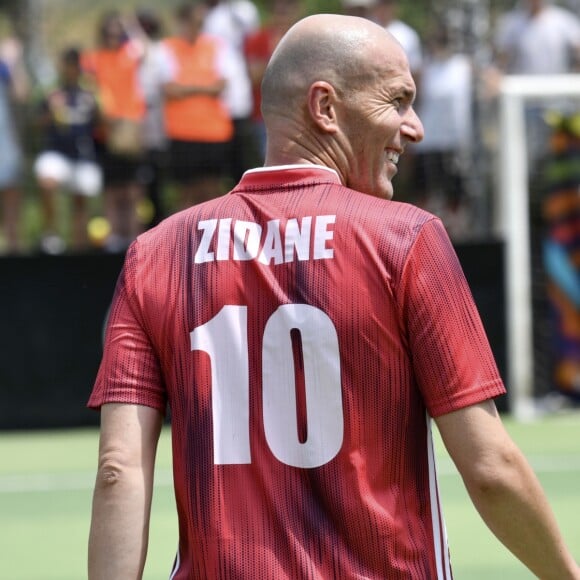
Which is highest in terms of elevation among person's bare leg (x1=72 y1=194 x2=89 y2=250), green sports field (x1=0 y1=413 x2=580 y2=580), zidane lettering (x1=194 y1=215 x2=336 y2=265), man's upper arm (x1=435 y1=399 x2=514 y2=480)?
zidane lettering (x1=194 y1=215 x2=336 y2=265)

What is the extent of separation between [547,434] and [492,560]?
406cm

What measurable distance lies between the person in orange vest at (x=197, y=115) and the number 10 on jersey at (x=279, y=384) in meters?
9.54

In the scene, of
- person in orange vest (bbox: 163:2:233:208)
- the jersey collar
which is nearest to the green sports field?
person in orange vest (bbox: 163:2:233:208)

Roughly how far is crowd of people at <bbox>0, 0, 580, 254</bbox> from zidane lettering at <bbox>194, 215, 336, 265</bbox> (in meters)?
9.28

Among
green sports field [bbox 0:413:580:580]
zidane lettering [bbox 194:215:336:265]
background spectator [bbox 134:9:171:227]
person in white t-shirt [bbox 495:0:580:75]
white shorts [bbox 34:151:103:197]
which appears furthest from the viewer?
person in white t-shirt [bbox 495:0:580:75]

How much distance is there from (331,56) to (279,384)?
0.64 m

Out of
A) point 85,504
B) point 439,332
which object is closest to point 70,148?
point 85,504

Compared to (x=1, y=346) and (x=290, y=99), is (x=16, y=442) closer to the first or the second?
(x=1, y=346)

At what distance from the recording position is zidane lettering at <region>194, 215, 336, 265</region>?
2.56 m

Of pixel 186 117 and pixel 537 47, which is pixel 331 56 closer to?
pixel 186 117

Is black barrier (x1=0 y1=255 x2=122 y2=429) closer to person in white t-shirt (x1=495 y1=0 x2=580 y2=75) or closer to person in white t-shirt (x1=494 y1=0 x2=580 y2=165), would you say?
person in white t-shirt (x1=494 y1=0 x2=580 y2=165)

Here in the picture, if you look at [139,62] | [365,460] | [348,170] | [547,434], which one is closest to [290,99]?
[348,170]

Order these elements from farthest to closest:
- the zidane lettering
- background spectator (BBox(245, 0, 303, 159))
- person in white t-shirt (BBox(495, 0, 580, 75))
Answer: person in white t-shirt (BBox(495, 0, 580, 75)), background spectator (BBox(245, 0, 303, 159)), the zidane lettering

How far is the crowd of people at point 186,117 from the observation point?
1219 centimetres
